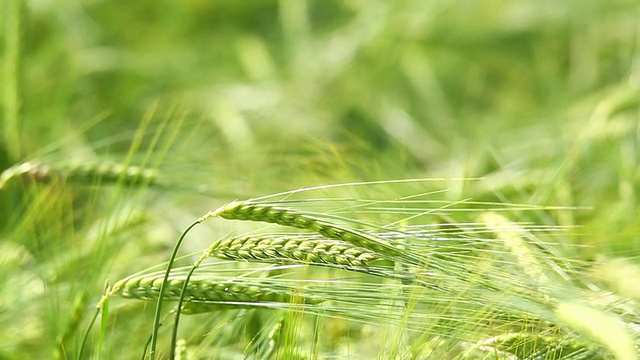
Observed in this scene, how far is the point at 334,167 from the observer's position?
3.04 ft

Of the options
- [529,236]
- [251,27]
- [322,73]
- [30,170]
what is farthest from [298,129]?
[529,236]

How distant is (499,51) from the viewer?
174cm

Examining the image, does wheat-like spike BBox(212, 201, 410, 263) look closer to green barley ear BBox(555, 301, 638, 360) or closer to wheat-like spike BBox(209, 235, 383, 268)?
wheat-like spike BBox(209, 235, 383, 268)

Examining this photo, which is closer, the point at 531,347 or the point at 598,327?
the point at 598,327

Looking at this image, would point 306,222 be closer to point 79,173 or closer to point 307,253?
point 307,253

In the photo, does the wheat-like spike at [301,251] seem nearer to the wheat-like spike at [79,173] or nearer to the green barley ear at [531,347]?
the green barley ear at [531,347]

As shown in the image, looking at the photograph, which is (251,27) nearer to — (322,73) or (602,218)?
(322,73)

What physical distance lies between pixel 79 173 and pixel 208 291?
13.3 inches

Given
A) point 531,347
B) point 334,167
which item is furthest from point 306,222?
point 334,167

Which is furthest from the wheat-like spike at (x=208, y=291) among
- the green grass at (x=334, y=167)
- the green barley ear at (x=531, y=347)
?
the green barley ear at (x=531, y=347)

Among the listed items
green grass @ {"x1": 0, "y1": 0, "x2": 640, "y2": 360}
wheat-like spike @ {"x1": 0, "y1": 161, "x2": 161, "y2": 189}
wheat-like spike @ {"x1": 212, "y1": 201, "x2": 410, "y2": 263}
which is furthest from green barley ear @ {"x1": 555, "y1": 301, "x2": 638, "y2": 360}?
wheat-like spike @ {"x1": 0, "y1": 161, "x2": 161, "y2": 189}

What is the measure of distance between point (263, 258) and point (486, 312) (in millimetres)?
152

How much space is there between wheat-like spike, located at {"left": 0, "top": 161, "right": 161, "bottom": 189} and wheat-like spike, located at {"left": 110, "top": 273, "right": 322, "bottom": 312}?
0.79 ft

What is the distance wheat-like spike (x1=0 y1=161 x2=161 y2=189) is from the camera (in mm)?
884
